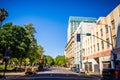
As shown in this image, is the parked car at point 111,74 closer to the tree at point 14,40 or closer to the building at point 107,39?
the building at point 107,39

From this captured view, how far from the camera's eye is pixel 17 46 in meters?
53.5

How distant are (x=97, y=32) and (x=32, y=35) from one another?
2742 centimetres

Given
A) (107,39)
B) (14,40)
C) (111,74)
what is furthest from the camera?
(14,40)

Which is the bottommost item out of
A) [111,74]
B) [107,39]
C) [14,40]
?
[111,74]

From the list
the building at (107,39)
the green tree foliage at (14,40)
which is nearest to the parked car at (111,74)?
the building at (107,39)

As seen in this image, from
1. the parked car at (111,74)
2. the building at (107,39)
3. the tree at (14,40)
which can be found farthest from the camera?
the tree at (14,40)

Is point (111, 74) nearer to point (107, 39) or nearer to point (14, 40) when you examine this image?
point (107, 39)

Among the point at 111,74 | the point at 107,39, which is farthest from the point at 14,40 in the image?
the point at 111,74

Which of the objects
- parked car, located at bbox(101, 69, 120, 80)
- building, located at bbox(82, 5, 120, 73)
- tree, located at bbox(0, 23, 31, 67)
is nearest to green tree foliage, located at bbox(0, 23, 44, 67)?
tree, located at bbox(0, 23, 31, 67)

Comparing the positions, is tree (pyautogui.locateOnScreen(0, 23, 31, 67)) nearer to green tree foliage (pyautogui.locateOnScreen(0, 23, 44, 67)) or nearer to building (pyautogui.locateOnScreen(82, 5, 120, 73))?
green tree foliage (pyautogui.locateOnScreen(0, 23, 44, 67))

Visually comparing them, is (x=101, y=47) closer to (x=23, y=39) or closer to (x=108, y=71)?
(x=23, y=39)

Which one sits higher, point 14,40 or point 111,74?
point 14,40

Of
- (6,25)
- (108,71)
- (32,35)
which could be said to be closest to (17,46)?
(6,25)

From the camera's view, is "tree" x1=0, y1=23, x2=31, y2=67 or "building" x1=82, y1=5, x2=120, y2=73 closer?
"building" x1=82, y1=5, x2=120, y2=73
